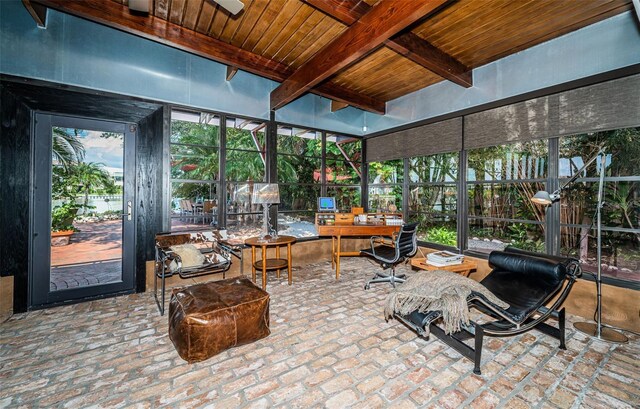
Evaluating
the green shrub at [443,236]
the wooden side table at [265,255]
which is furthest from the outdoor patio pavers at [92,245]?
the green shrub at [443,236]

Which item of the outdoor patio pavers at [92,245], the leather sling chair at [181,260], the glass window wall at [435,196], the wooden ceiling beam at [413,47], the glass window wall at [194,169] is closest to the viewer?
the wooden ceiling beam at [413,47]

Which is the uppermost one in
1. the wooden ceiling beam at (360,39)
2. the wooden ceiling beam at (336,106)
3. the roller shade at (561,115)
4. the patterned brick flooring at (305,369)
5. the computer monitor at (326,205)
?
the wooden ceiling beam at (336,106)

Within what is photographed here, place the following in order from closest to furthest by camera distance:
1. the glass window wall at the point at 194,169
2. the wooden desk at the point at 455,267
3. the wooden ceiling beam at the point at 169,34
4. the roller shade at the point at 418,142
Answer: the wooden ceiling beam at the point at 169,34 → the wooden desk at the point at 455,267 → the glass window wall at the point at 194,169 → the roller shade at the point at 418,142

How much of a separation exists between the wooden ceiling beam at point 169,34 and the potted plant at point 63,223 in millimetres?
2092

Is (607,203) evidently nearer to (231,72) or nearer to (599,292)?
(599,292)

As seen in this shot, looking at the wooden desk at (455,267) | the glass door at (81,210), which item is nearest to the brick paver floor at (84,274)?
the glass door at (81,210)

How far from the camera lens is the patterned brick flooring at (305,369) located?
5.73ft

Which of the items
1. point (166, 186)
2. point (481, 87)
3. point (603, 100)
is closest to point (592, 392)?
point (603, 100)

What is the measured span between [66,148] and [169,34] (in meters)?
1.81

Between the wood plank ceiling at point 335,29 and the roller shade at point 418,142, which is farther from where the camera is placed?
the roller shade at point 418,142

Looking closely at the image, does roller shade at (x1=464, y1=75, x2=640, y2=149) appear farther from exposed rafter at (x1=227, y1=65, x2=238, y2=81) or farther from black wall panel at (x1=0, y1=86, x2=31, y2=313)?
black wall panel at (x1=0, y1=86, x2=31, y2=313)

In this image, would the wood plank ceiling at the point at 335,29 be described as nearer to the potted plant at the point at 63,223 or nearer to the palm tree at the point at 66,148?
the palm tree at the point at 66,148

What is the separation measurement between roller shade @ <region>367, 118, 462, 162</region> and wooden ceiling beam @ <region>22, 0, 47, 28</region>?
501 cm

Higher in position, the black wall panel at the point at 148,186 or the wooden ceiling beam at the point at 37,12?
the wooden ceiling beam at the point at 37,12
